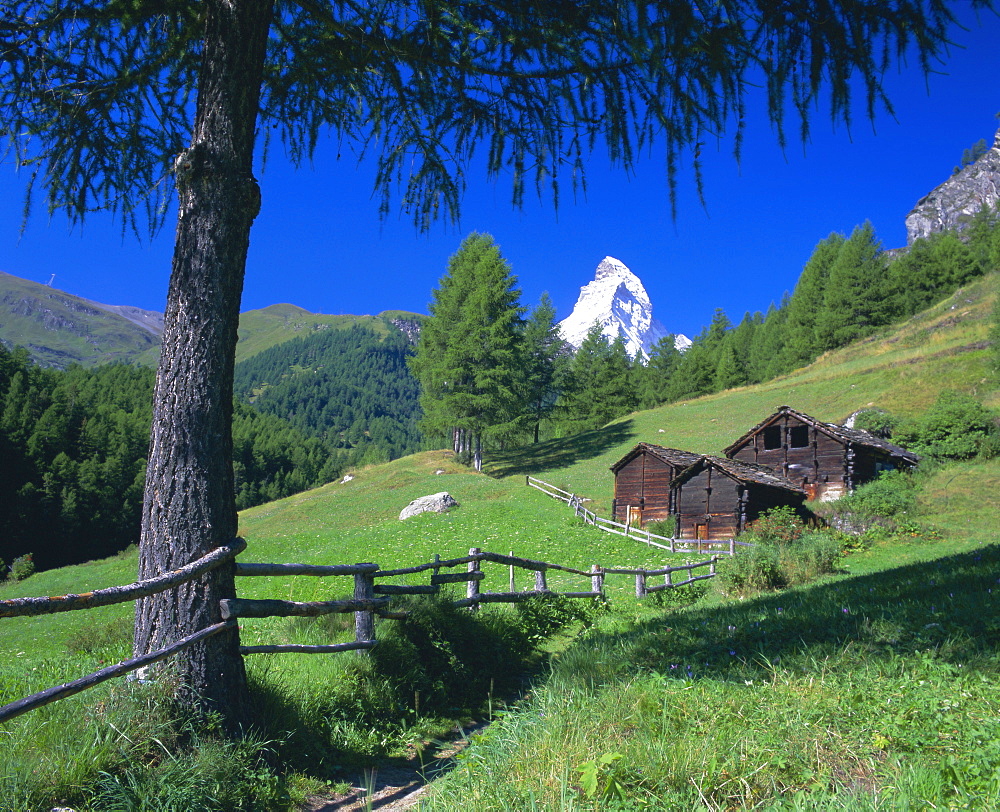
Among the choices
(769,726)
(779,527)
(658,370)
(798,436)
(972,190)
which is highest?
(972,190)

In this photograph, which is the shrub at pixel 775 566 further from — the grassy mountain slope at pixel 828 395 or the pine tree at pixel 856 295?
the pine tree at pixel 856 295

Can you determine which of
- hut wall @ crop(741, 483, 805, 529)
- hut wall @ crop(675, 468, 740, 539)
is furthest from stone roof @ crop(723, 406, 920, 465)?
hut wall @ crop(675, 468, 740, 539)

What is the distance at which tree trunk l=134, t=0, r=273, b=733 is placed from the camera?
4.13 meters

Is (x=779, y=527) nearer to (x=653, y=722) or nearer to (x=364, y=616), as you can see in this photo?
(x=364, y=616)

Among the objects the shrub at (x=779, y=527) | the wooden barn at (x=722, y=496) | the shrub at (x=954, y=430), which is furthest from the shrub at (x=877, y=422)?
the shrub at (x=779, y=527)

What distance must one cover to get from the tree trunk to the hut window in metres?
33.3

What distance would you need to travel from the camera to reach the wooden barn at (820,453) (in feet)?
96.2

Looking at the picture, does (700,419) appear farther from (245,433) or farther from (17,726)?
(245,433)

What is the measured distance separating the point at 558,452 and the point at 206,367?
A: 47866 millimetres

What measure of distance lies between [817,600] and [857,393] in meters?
41.6

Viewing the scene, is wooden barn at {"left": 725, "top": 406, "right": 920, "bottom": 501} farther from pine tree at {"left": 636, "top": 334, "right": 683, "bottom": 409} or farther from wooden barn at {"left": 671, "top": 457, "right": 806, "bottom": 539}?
pine tree at {"left": 636, "top": 334, "right": 683, "bottom": 409}

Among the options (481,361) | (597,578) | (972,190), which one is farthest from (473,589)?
(972,190)

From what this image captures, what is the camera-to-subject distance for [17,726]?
3.28m

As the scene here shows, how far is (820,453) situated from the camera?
30.7 metres
